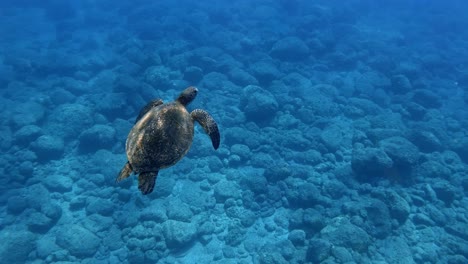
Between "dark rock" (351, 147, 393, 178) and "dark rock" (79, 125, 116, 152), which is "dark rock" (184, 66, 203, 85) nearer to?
"dark rock" (79, 125, 116, 152)

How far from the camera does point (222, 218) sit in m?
12.8

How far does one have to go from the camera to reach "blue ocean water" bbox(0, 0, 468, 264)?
38.2 ft

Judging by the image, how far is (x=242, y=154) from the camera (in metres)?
15.1

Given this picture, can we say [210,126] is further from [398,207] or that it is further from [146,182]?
[398,207]

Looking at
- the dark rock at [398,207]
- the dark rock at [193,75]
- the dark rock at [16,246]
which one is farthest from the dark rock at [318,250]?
the dark rock at [193,75]

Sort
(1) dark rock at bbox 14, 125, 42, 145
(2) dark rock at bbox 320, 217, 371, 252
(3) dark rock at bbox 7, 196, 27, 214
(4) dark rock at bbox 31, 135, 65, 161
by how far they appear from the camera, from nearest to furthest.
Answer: (2) dark rock at bbox 320, 217, 371, 252, (3) dark rock at bbox 7, 196, 27, 214, (4) dark rock at bbox 31, 135, 65, 161, (1) dark rock at bbox 14, 125, 42, 145

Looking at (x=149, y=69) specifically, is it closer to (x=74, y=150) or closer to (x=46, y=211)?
(x=74, y=150)

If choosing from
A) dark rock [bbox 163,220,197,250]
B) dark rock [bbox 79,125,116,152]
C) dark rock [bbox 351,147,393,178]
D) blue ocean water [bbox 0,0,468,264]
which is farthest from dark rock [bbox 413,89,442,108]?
dark rock [bbox 79,125,116,152]

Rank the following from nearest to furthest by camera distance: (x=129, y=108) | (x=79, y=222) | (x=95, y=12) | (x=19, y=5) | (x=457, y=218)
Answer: (x=79, y=222)
(x=457, y=218)
(x=129, y=108)
(x=95, y=12)
(x=19, y=5)

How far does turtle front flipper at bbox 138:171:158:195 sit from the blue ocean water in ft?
24.2

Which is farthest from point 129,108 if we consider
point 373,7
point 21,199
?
point 373,7

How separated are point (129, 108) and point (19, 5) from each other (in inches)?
1435

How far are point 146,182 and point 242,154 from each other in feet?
34.3

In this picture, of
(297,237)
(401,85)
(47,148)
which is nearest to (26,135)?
(47,148)
